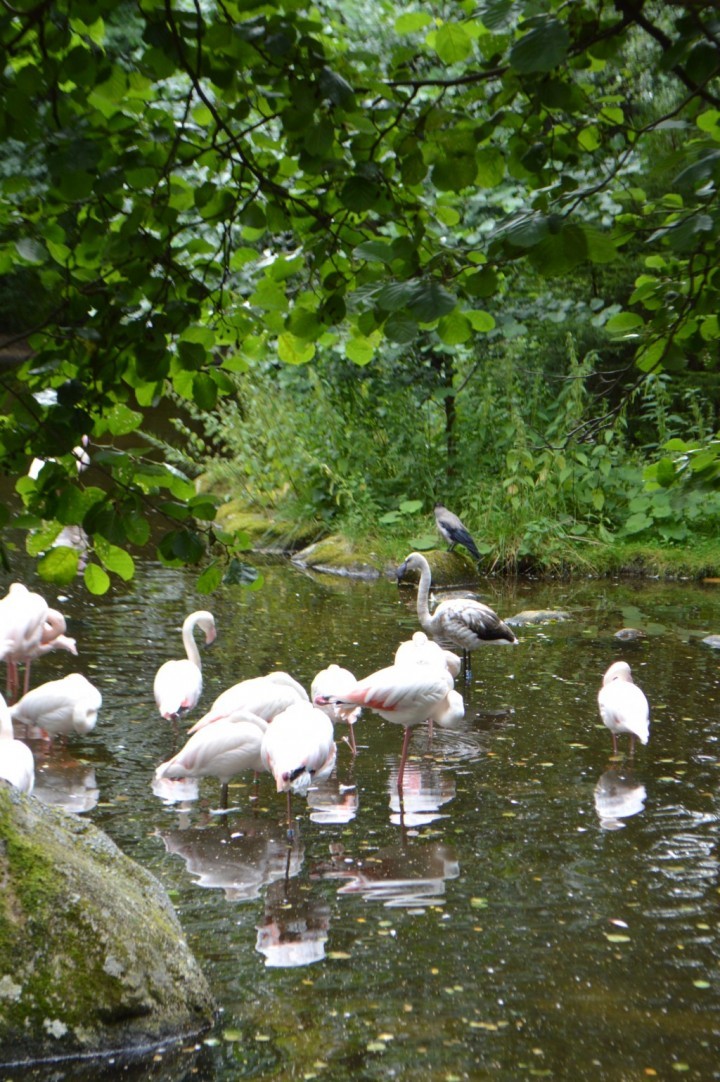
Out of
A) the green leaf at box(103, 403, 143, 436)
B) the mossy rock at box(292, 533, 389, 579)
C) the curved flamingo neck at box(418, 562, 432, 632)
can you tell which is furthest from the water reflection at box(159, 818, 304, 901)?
the mossy rock at box(292, 533, 389, 579)

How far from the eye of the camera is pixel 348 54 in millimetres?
2842

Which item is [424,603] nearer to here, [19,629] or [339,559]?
[19,629]

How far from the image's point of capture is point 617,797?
6.25 m

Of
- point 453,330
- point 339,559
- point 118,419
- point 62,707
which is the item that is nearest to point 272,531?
point 339,559

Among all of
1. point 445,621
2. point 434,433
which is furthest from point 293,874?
point 434,433

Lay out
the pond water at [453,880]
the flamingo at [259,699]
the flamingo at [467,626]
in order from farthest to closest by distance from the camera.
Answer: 1. the flamingo at [467,626]
2. the flamingo at [259,699]
3. the pond water at [453,880]

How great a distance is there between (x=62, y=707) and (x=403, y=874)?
8.56 ft

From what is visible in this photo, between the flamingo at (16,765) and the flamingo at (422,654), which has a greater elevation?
the flamingo at (422,654)

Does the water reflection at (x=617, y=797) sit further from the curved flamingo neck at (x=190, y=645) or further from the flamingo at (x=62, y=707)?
the flamingo at (x=62, y=707)

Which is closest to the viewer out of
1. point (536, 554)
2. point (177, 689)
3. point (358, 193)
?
point (358, 193)

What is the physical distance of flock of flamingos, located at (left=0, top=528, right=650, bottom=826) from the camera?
5.77 meters

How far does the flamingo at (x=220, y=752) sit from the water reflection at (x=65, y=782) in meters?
0.45

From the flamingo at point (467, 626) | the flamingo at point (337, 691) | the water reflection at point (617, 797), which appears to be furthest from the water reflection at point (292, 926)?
the flamingo at point (467, 626)

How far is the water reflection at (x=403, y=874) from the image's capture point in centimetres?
493
